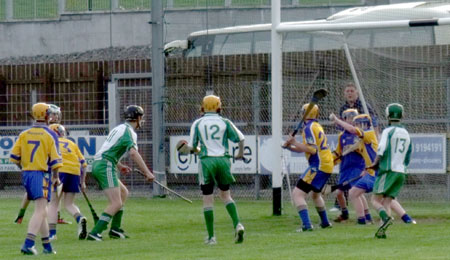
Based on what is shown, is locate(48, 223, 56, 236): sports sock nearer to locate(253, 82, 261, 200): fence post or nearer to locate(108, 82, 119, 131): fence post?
locate(253, 82, 261, 200): fence post

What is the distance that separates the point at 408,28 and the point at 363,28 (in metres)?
1.26

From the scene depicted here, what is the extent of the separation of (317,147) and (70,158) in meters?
3.57

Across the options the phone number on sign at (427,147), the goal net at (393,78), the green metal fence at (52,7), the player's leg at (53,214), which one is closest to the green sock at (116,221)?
the player's leg at (53,214)

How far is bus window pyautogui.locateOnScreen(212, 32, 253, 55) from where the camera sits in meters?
25.3

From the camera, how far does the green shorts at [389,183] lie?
15180 millimetres

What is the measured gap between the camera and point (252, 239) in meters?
15.0

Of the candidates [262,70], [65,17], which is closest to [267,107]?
[262,70]

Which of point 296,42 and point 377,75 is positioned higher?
point 296,42

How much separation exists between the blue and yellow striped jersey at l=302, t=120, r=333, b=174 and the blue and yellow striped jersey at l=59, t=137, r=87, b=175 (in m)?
3.29

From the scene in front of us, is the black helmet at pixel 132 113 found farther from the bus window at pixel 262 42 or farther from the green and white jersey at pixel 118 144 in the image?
the bus window at pixel 262 42

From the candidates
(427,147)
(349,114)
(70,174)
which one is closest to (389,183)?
(349,114)

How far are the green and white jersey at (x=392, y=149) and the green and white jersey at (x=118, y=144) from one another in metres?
3.36

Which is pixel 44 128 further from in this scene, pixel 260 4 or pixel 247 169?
pixel 260 4

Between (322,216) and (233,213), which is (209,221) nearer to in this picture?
(233,213)
